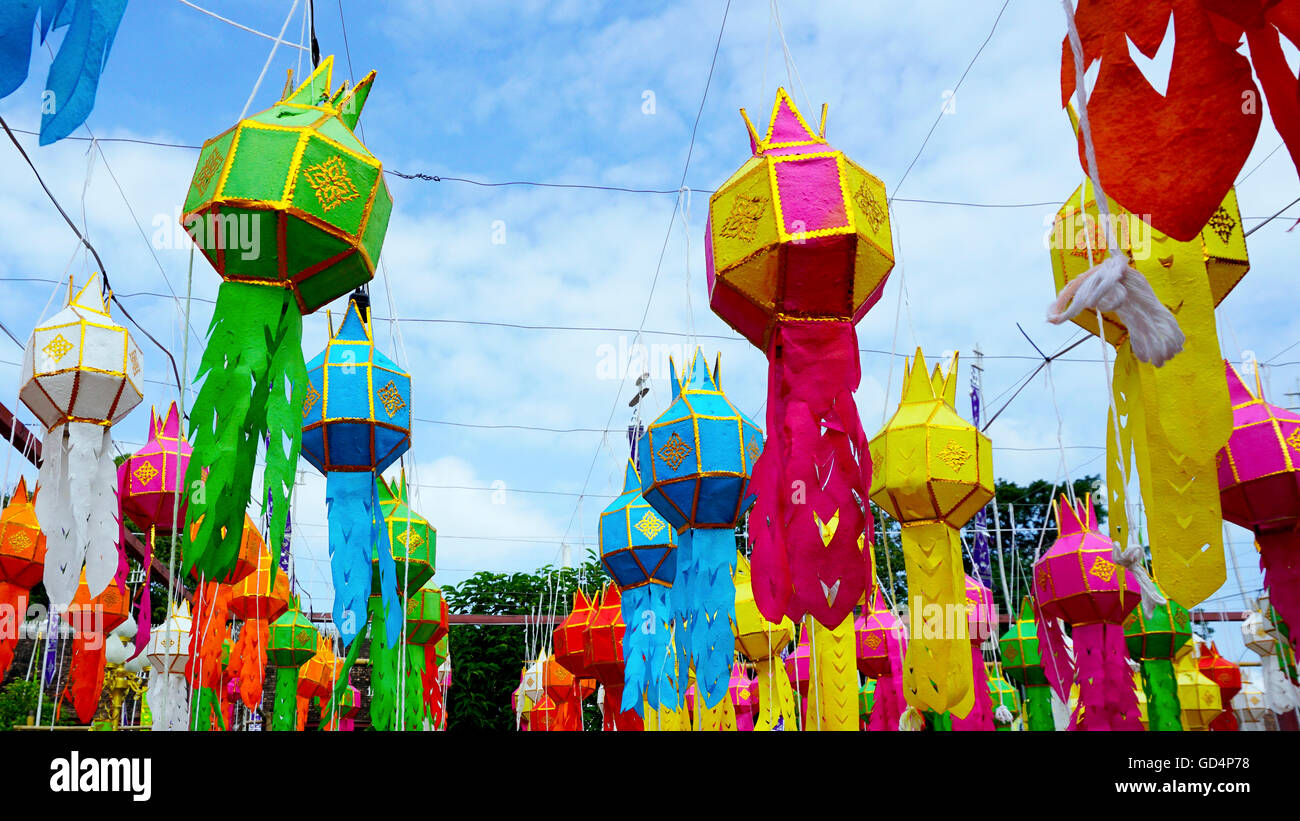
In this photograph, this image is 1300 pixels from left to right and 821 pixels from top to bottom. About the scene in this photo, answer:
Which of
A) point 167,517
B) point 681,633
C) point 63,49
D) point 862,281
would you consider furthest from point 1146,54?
point 167,517

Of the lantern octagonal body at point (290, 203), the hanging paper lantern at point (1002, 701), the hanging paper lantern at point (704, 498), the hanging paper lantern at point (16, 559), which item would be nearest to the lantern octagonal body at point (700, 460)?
the hanging paper lantern at point (704, 498)

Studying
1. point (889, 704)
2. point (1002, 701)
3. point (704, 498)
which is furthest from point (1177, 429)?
point (1002, 701)

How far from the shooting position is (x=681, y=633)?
5.86 meters

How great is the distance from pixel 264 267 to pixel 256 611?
5350mm

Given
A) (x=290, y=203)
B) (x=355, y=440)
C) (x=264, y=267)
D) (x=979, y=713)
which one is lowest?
(x=979, y=713)

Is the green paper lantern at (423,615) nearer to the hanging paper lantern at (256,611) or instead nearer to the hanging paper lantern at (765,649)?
the hanging paper lantern at (256,611)

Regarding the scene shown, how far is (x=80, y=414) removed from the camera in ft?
15.7

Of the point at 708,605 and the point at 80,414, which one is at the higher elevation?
the point at 80,414

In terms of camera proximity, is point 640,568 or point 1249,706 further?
point 1249,706

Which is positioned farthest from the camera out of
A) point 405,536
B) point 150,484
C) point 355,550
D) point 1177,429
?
point 405,536

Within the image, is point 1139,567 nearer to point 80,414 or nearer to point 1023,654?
point 80,414

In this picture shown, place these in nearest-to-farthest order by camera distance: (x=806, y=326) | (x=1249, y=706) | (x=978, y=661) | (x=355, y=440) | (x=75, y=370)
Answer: (x=806, y=326), (x=75, y=370), (x=355, y=440), (x=978, y=661), (x=1249, y=706)
